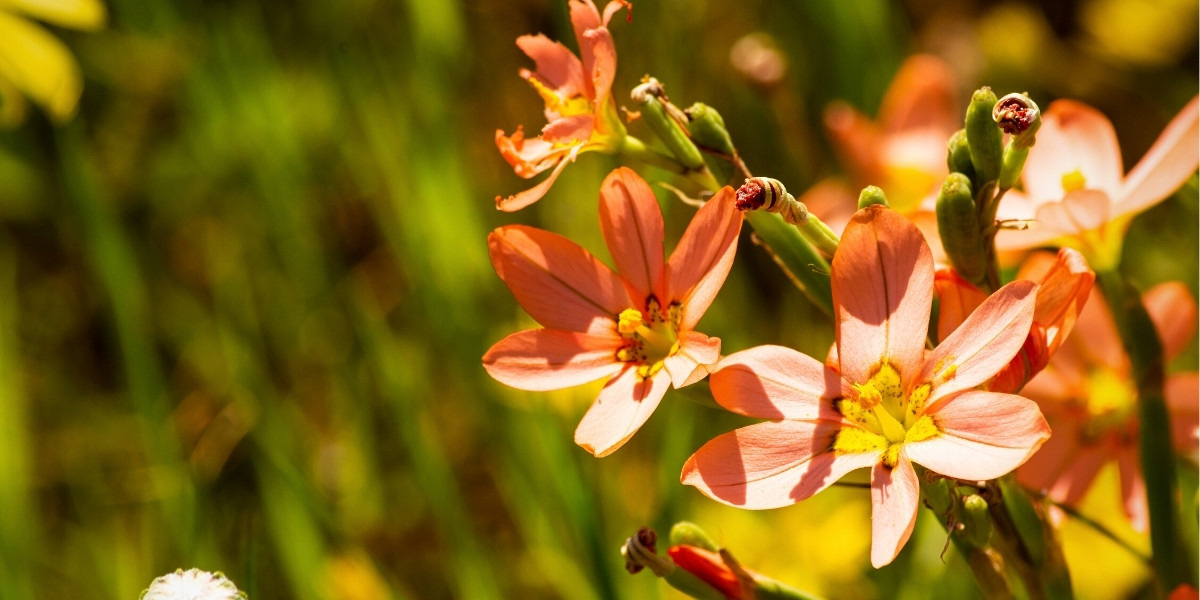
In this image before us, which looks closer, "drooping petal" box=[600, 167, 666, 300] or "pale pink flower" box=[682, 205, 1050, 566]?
"pale pink flower" box=[682, 205, 1050, 566]

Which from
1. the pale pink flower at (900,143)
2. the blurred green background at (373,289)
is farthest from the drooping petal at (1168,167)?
the pale pink flower at (900,143)

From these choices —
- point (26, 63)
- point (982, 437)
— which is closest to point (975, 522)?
point (982, 437)

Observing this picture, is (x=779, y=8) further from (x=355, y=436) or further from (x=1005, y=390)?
(x=1005, y=390)

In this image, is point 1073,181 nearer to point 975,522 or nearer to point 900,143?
point 975,522

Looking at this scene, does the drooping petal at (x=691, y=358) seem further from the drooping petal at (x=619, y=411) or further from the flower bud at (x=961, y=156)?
the flower bud at (x=961, y=156)

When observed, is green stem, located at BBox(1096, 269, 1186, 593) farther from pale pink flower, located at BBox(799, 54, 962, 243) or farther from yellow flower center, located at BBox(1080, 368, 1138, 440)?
pale pink flower, located at BBox(799, 54, 962, 243)

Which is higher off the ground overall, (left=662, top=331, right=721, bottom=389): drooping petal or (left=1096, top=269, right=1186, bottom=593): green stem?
(left=662, top=331, right=721, bottom=389): drooping petal

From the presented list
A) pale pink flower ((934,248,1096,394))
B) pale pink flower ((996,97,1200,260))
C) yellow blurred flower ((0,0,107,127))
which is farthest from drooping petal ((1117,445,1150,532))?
yellow blurred flower ((0,0,107,127))

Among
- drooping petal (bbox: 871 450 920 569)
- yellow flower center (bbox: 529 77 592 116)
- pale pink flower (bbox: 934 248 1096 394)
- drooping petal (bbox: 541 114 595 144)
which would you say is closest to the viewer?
drooping petal (bbox: 871 450 920 569)
